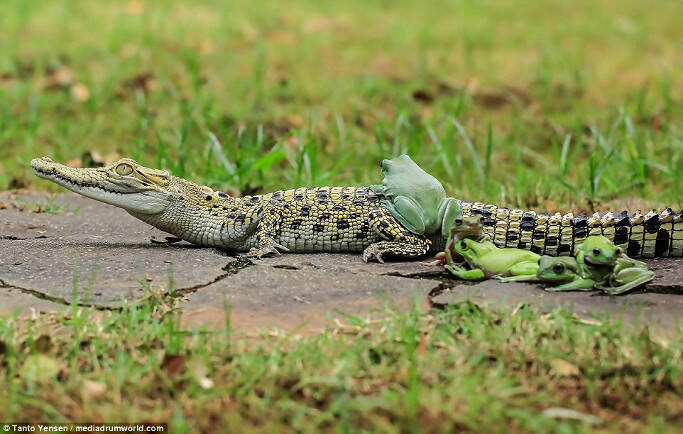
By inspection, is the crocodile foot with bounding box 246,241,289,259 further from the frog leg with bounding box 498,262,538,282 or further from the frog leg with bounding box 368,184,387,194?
the frog leg with bounding box 498,262,538,282

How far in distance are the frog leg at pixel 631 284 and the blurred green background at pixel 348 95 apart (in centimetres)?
194

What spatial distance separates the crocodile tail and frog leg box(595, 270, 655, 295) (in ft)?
1.79

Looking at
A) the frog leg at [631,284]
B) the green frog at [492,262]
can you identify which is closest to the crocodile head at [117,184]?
the green frog at [492,262]

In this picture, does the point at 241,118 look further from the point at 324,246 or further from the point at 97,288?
the point at 97,288

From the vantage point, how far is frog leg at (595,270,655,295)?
3623mm

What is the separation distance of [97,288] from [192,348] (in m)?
0.79

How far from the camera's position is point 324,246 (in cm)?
447

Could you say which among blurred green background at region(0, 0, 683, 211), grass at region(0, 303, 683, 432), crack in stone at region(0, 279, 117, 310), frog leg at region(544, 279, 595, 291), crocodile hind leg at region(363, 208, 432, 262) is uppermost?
blurred green background at region(0, 0, 683, 211)

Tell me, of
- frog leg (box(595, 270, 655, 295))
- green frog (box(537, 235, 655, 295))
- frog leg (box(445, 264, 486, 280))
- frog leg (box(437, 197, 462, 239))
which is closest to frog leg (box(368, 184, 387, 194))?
frog leg (box(437, 197, 462, 239))

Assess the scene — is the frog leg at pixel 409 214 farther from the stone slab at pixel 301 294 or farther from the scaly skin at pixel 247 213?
the stone slab at pixel 301 294

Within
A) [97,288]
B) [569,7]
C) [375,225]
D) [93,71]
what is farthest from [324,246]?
[569,7]

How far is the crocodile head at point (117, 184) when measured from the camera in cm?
444

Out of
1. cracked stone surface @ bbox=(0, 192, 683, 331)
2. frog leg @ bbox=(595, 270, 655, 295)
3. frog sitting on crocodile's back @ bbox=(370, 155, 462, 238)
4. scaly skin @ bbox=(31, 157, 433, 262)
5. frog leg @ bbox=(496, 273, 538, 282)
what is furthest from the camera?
scaly skin @ bbox=(31, 157, 433, 262)

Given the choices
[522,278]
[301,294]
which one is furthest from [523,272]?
[301,294]
